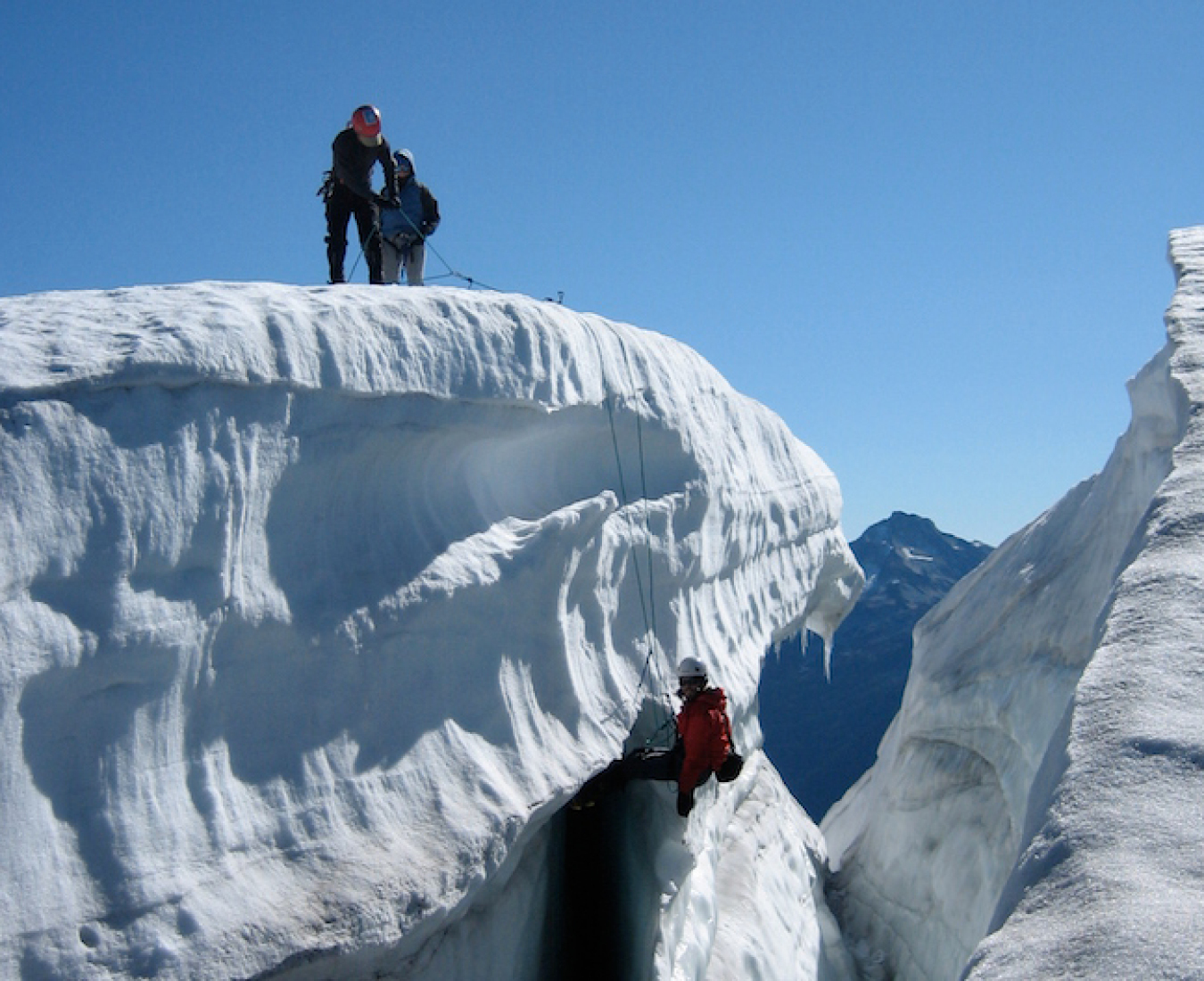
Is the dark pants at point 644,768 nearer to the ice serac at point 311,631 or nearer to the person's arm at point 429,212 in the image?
the ice serac at point 311,631

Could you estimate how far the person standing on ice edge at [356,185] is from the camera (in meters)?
6.41

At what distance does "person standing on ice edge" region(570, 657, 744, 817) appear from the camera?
554 centimetres

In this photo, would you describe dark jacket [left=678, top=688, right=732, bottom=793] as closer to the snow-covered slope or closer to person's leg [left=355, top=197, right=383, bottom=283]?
person's leg [left=355, top=197, right=383, bottom=283]

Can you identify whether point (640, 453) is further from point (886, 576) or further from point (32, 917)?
point (886, 576)

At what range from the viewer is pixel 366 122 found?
20.9ft

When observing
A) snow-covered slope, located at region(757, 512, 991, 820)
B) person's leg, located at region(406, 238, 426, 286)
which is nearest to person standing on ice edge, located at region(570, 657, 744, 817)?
person's leg, located at region(406, 238, 426, 286)

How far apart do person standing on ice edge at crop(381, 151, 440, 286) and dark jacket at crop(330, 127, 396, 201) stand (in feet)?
0.87

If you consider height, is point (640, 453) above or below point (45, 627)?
above

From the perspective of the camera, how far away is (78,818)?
11.2ft

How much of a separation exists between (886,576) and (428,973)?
31.8m

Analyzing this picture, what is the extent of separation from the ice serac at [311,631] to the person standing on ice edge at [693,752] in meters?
0.27

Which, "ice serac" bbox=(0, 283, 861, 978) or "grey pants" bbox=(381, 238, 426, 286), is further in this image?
"grey pants" bbox=(381, 238, 426, 286)

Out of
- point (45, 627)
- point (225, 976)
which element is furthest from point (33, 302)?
point (225, 976)

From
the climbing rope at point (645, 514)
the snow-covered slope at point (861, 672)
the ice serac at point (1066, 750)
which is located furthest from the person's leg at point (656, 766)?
the snow-covered slope at point (861, 672)
